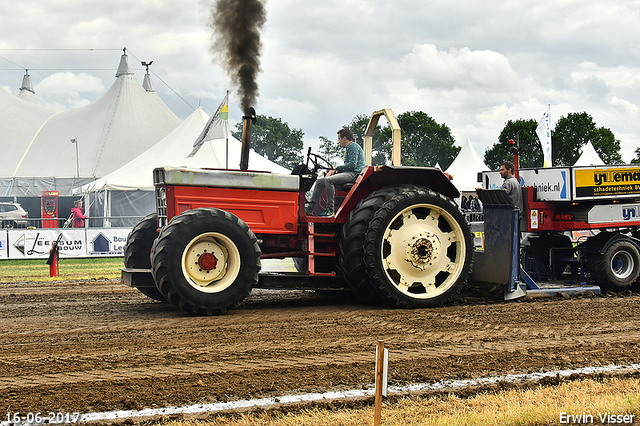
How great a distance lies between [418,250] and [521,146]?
49.0 meters

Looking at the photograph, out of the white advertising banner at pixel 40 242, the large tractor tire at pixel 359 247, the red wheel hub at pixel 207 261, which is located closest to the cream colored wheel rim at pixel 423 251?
the large tractor tire at pixel 359 247

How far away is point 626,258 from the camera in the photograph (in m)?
8.10

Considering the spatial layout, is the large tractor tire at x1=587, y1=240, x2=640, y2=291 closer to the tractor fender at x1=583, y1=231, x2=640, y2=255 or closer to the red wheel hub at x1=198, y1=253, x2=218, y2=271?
the tractor fender at x1=583, y1=231, x2=640, y2=255

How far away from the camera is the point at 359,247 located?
641cm

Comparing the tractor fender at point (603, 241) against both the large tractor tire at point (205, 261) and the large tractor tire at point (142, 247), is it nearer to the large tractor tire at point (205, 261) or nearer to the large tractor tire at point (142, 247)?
the large tractor tire at point (205, 261)

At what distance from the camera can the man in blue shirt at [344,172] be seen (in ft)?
22.7

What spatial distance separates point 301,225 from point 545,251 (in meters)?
3.91

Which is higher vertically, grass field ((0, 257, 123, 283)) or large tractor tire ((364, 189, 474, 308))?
large tractor tire ((364, 189, 474, 308))

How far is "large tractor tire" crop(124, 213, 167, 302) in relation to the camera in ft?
23.0

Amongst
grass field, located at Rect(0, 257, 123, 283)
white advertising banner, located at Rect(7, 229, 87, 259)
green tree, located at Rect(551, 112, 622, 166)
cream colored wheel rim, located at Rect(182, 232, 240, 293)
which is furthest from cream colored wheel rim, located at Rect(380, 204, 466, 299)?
green tree, located at Rect(551, 112, 622, 166)

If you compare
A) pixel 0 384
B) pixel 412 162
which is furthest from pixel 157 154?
pixel 412 162

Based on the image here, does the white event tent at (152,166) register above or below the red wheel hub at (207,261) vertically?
Answer: above

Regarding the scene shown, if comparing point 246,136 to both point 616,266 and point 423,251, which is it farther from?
point 616,266

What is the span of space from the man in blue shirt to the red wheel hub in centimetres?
149
